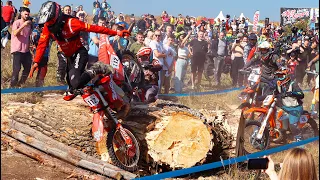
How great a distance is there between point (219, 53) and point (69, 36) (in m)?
5.12

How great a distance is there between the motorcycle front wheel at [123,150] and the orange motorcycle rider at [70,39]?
649mm

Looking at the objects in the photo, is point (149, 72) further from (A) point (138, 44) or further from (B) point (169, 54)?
(B) point (169, 54)

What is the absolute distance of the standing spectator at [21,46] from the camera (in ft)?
15.4

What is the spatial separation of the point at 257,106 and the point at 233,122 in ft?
4.98

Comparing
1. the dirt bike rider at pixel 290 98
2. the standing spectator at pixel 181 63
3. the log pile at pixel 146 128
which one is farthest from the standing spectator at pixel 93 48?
the dirt bike rider at pixel 290 98

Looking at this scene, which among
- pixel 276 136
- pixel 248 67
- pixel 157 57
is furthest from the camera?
pixel 248 67

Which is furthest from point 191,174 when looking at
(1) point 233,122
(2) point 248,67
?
(2) point 248,67

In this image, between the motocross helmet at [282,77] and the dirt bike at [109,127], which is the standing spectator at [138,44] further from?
the motocross helmet at [282,77]

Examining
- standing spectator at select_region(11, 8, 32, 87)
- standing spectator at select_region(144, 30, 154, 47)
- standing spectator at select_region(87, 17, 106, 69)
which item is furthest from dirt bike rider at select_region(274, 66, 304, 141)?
standing spectator at select_region(11, 8, 32, 87)

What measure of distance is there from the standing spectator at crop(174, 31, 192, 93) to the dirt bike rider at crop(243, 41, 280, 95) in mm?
1180

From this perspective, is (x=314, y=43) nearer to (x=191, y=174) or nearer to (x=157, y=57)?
(x=157, y=57)

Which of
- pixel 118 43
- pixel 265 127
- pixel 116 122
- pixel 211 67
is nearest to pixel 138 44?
pixel 118 43

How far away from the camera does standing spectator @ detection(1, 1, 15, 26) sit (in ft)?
14.4

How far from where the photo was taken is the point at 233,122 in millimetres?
6164
